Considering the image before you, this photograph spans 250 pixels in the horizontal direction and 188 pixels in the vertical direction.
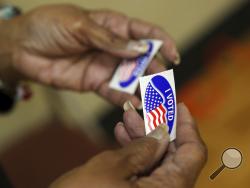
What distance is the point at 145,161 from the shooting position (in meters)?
0.50

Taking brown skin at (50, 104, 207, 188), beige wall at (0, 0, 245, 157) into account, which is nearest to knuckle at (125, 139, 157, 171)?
brown skin at (50, 104, 207, 188)

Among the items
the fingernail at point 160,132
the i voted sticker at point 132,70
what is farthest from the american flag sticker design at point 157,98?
the i voted sticker at point 132,70

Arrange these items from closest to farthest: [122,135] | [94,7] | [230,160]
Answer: [230,160] < [122,135] < [94,7]

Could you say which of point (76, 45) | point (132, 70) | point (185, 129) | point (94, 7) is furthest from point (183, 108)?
point (94, 7)

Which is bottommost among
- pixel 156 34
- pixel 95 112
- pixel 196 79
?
pixel 95 112

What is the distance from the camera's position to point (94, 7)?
1194 millimetres

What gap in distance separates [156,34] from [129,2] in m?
0.39

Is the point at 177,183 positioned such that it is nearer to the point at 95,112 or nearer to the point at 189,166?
the point at 189,166

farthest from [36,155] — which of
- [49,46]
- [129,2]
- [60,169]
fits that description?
[129,2]

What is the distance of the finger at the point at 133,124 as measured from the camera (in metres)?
0.53

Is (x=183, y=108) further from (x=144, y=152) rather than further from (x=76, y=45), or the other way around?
(x=76, y=45)

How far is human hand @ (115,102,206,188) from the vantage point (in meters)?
0.49

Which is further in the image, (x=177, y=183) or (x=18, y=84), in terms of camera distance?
(x=18, y=84)

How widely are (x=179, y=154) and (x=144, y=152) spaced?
0.15 ft
